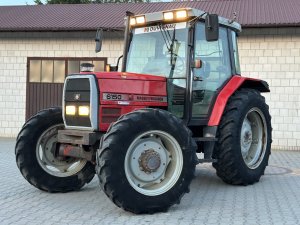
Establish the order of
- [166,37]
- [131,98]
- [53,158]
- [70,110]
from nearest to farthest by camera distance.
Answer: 1. [131,98]
2. [70,110]
3. [166,37]
4. [53,158]

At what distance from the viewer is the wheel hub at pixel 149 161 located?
5523 millimetres

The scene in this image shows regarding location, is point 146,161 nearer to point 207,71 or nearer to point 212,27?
point 212,27

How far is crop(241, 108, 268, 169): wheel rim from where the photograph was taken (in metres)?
7.45

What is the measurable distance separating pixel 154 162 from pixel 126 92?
97cm

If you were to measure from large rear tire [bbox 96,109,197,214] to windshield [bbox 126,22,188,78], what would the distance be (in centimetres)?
117

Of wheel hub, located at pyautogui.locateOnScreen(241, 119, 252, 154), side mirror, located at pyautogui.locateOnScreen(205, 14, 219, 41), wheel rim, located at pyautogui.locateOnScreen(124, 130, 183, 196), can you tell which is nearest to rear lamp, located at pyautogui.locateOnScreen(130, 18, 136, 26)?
side mirror, located at pyautogui.locateOnScreen(205, 14, 219, 41)

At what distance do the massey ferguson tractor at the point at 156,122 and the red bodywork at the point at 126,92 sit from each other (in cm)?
1

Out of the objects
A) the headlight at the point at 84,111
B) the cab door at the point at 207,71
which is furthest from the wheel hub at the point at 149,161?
the cab door at the point at 207,71

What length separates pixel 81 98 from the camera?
595cm

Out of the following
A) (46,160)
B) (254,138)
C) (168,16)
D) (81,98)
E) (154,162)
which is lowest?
(46,160)

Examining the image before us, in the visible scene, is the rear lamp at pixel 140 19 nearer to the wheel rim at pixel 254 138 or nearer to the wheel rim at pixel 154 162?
the wheel rim at pixel 154 162

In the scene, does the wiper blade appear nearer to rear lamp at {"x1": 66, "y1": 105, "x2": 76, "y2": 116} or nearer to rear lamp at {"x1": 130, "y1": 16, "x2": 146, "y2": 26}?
rear lamp at {"x1": 130, "y1": 16, "x2": 146, "y2": 26}

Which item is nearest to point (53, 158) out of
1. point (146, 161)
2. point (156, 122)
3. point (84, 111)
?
point (84, 111)

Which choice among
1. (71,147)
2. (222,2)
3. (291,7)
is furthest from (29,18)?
(71,147)
